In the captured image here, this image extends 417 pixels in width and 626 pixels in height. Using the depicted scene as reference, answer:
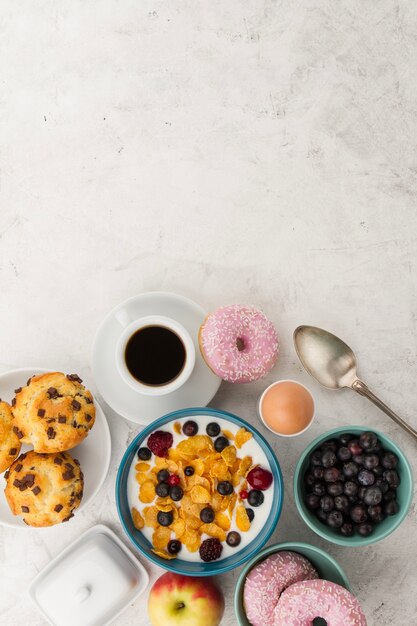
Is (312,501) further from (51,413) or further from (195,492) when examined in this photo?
(51,413)

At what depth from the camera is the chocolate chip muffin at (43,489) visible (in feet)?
3.28

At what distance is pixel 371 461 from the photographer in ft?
3.37

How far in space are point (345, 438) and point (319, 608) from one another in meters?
0.29

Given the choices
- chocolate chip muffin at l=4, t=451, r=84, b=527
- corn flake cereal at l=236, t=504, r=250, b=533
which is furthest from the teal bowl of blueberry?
chocolate chip muffin at l=4, t=451, r=84, b=527

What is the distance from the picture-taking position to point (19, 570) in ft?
3.87

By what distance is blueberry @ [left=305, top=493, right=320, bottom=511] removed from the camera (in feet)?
3.44

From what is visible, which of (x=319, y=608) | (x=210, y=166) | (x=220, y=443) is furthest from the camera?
(x=210, y=166)

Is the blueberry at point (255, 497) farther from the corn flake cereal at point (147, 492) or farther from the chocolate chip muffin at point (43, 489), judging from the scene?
the chocolate chip muffin at point (43, 489)

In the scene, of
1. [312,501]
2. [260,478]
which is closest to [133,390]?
[260,478]

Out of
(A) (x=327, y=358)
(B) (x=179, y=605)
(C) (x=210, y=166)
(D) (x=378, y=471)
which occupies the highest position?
(C) (x=210, y=166)

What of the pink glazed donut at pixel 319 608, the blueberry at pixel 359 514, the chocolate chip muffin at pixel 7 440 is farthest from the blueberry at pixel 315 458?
the chocolate chip muffin at pixel 7 440

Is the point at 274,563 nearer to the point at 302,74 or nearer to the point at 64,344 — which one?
the point at 64,344

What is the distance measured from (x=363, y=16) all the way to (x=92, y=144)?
2.12 feet

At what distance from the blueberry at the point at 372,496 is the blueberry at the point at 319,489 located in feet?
0.24
